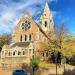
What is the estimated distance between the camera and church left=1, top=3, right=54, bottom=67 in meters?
70.2

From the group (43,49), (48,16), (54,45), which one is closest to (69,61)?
(43,49)

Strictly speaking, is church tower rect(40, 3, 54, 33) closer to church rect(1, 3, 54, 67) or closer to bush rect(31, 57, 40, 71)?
church rect(1, 3, 54, 67)

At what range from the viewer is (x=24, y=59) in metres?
69.7

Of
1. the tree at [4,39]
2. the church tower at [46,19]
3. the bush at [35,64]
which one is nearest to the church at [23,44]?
the bush at [35,64]

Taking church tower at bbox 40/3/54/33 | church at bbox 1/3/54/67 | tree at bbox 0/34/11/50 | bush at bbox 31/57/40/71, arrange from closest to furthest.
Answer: bush at bbox 31/57/40/71 < church at bbox 1/3/54/67 < tree at bbox 0/34/11/50 < church tower at bbox 40/3/54/33

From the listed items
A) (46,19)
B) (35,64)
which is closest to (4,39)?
(46,19)

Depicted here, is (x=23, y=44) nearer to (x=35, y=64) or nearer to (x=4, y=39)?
(x=35, y=64)

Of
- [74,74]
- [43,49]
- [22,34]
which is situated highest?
[22,34]

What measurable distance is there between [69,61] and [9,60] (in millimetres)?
20134

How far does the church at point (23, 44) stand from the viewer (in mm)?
70250

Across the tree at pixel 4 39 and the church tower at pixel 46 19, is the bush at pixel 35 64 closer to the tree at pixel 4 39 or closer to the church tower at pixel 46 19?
the tree at pixel 4 39

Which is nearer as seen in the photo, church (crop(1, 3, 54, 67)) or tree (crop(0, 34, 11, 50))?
church (crop(1, 3, 54, 67))

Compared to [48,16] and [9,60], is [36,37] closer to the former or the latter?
[9,60]

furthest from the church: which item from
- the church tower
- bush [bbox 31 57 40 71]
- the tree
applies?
the church tower
